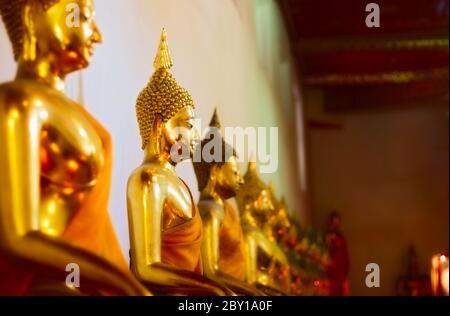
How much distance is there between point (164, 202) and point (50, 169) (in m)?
0.78

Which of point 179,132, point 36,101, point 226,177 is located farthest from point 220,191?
point 36,101

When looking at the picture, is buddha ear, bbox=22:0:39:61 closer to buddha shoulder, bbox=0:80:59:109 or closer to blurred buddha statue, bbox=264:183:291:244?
buddha shoulder, bbox=0:80:59:109

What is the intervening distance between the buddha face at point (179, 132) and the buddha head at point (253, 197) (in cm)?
170

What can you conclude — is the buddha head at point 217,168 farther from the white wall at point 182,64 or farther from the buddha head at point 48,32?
the buddha head at point 48,32

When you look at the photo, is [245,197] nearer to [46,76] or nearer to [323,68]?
[46,76]

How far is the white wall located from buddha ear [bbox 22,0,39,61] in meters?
0.30

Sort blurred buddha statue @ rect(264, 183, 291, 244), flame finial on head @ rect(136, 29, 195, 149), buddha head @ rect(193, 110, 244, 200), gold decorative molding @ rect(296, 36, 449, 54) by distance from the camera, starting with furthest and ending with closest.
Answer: gold decorative molding @ rect(296, 36, 449, 54) → blurred buddha statue @ rect(264, 183, 291, 244) → buddha head @ rect(193, 110, 244, 200) → flame finial on head @ rect(136, 29, 195, 149)

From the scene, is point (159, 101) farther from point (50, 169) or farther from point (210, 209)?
point (50, 169)

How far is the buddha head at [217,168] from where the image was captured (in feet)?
12.7

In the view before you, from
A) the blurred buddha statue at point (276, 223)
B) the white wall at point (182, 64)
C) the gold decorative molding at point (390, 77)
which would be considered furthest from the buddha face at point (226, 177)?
the gold decorative molding at point (390, 77)

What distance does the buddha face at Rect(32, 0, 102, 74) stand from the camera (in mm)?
2236

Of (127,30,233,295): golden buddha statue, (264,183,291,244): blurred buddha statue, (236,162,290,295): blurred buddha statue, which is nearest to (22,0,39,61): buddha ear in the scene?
(127,30,233,295): golden buddha statue
